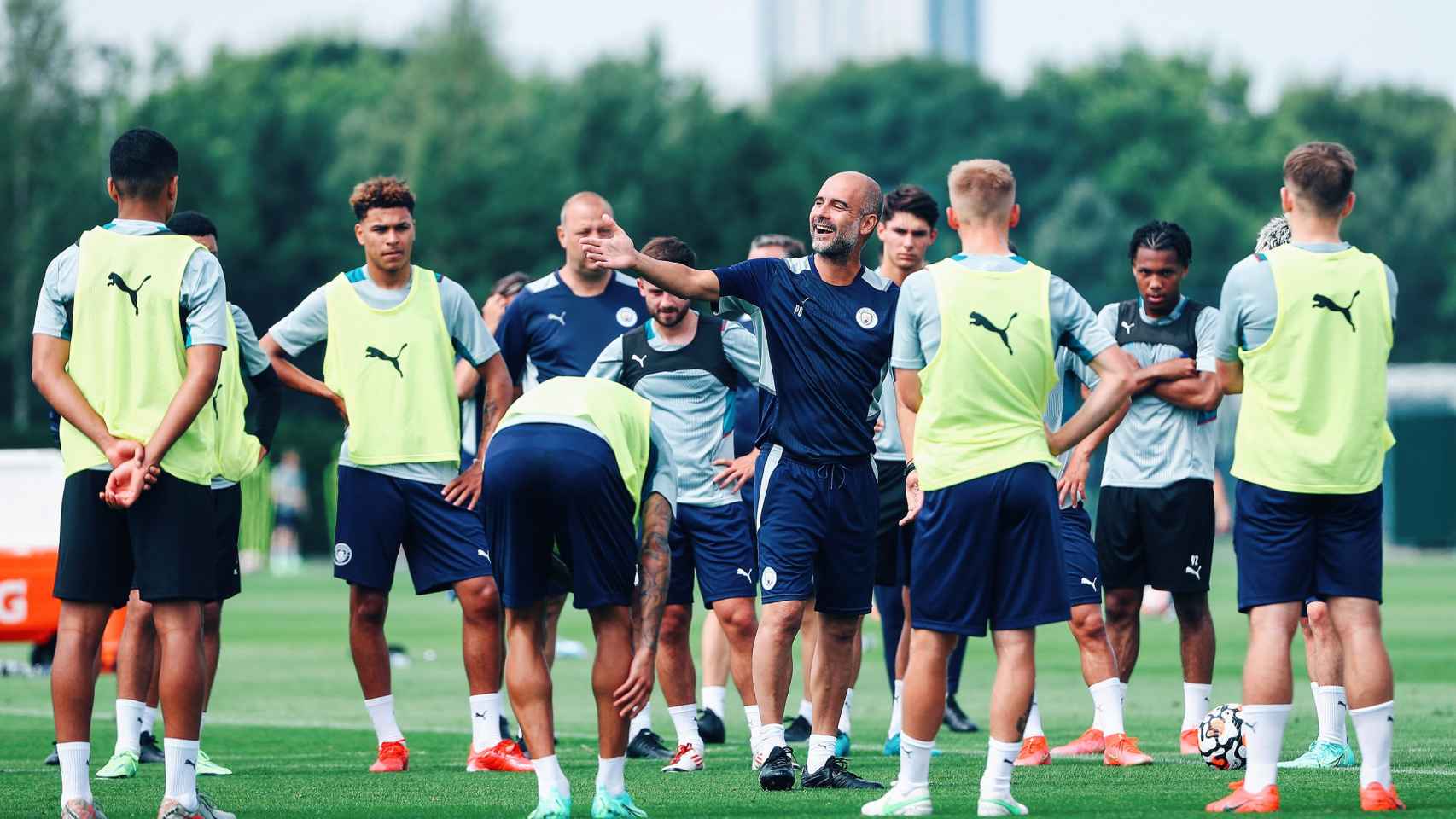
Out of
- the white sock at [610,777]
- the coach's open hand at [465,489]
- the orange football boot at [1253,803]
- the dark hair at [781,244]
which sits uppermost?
the dark hair at [781,244]

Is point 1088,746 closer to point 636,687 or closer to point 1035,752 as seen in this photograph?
point 1035,752

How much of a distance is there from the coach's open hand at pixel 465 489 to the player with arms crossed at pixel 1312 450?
3.78 meters

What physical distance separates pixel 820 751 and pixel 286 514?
109ft

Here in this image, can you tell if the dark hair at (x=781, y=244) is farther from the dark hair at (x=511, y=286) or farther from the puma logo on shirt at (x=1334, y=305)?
the puma logo on shirt at (x=1334, y=305)

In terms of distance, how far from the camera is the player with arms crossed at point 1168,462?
1022 cm

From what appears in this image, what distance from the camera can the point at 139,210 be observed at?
791 cm

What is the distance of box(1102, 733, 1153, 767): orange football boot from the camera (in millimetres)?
9594

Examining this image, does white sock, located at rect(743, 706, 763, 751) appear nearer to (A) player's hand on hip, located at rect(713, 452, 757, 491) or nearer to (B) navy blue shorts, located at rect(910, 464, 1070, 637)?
(A) player's hand on hip, located at rect(713, 452, 757, 491)

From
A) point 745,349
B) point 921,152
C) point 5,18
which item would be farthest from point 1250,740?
point 921,152

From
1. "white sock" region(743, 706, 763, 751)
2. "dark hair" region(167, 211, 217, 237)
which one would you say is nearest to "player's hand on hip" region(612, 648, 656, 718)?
"white sock" region(743, 706, 763, 751)

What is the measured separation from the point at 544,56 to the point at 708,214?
1098 inches

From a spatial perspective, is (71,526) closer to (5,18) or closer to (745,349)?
(745,349)

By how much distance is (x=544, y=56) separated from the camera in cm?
9150

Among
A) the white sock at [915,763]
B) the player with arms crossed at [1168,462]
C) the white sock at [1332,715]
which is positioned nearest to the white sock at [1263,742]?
the white sock at [915,763]
